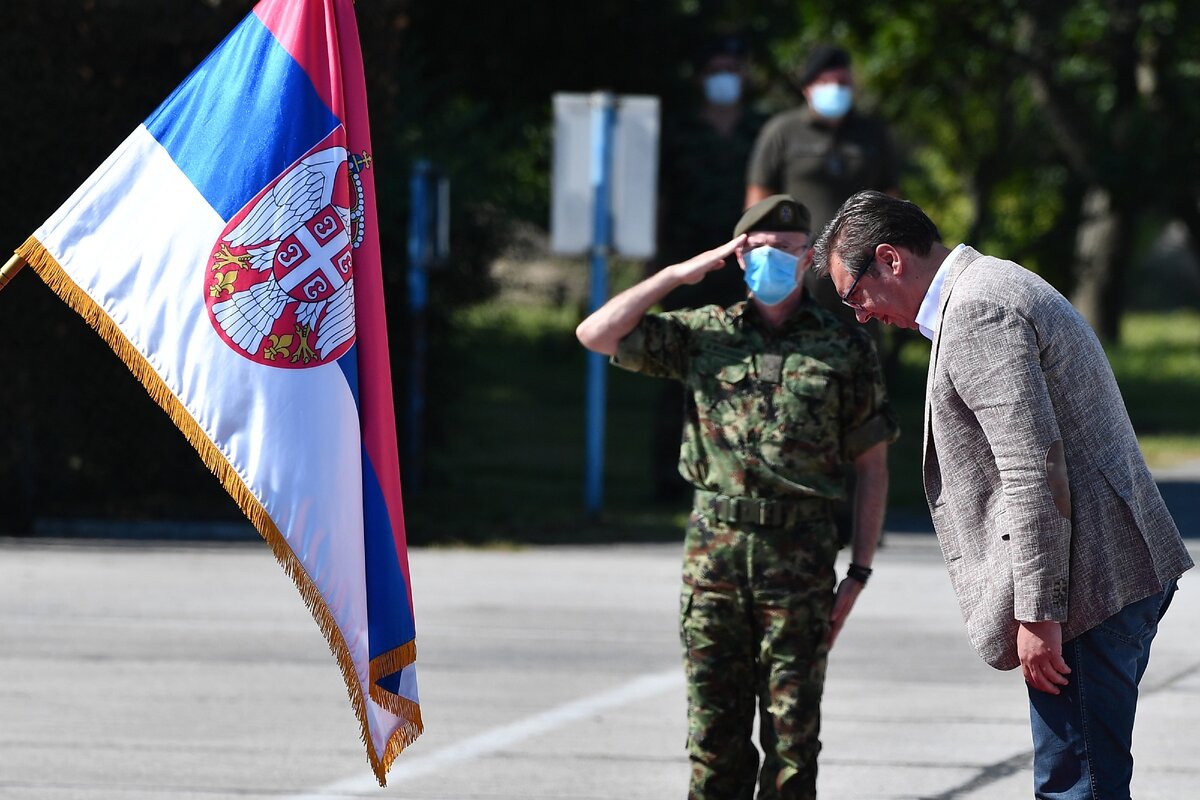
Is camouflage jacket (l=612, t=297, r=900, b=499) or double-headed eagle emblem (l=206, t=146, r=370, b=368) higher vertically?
double-headed eagle emblem (l=206, t=146, r=370, b=368)

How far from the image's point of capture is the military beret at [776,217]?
17.4 ft

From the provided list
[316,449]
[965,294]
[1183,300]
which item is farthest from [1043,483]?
[1183,300]

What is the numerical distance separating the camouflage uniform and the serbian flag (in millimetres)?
813

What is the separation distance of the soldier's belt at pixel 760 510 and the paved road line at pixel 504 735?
1708mm

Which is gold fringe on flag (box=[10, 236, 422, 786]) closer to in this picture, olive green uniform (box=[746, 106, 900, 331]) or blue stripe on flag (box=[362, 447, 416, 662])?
blue stripe on flag (box=[362, 447, 416, 662])

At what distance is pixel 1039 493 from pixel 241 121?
2.32 meters

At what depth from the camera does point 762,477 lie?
512cm

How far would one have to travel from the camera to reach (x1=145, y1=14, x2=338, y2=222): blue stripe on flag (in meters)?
4.91

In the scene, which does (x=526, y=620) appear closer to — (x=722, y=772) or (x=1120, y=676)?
(x=722, y=772)

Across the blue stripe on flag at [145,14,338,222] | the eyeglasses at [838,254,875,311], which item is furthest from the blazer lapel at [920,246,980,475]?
the blue stripe on flag at [145,14,338,222]

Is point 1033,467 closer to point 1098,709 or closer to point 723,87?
point 1098,709

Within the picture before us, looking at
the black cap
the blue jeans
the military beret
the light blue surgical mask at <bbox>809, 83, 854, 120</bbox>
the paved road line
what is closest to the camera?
the blue jeans

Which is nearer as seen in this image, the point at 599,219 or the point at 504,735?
the point at 504,735

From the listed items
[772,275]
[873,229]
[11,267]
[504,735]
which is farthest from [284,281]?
[504,735]
